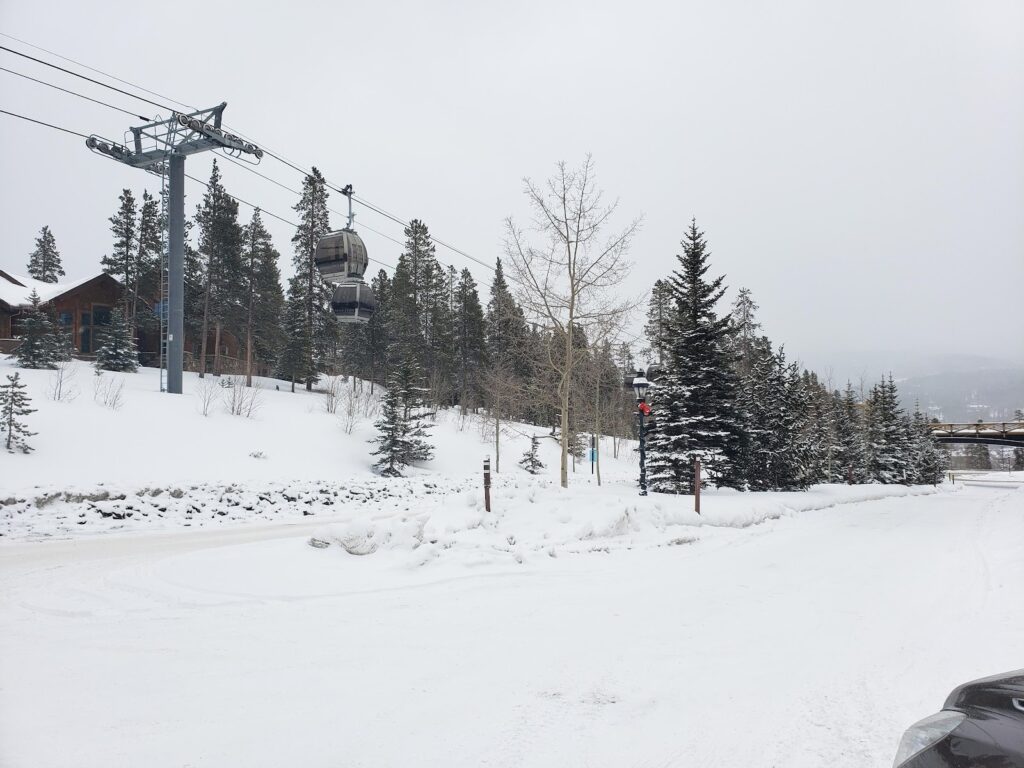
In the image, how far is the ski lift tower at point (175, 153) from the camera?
1859cm

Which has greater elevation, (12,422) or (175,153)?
(175,153)

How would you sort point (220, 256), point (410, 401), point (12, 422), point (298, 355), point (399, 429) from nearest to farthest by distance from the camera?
point (12, 422)
point (399, 429)
point (410, 401)
point (220, 256)
point (298, 355)

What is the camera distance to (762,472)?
2527cm

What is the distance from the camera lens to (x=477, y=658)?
174 inches

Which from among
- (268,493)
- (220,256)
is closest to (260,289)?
(220,256)

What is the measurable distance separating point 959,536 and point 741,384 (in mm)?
14094

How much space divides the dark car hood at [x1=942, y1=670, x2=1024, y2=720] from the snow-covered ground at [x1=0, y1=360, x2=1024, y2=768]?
43.4 inches

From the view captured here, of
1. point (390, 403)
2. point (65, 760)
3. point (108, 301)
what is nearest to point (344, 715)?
point (65, 760)

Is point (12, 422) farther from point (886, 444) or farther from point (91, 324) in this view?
point (886, 444)

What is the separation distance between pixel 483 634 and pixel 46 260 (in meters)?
76.7

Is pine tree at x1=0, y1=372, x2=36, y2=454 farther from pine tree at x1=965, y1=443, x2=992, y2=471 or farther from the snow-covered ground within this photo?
pine tree at x1=965, y1=443, x2=992, y2=471

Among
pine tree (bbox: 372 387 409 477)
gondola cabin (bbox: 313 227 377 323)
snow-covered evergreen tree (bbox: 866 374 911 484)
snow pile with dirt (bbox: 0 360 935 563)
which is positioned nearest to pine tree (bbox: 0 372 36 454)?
snow pile with dirt (bbox: 0 360 935 563)

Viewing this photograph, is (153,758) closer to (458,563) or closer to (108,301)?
(458,563)

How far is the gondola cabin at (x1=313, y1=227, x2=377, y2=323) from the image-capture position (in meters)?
12.8
